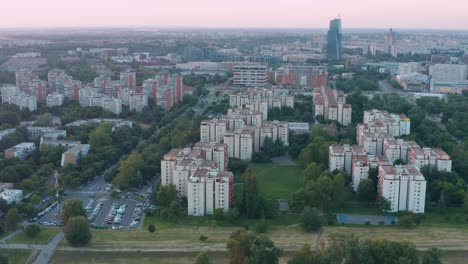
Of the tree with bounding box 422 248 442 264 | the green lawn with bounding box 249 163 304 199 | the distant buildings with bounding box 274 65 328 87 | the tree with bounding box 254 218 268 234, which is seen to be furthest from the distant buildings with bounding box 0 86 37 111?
the tree with bounding box 422 248 442 264

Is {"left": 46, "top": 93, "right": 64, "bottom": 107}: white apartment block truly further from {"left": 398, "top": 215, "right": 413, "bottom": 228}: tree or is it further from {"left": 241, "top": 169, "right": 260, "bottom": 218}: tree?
{"left": 398, "top": 215, "right": 413, "bottom": 228}: tree

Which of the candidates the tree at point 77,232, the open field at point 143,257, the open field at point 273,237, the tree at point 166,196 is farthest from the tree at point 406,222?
the tree at point 77,232

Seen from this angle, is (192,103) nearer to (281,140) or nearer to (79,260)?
(281,140)

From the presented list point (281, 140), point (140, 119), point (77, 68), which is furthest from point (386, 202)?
point (77, 68)

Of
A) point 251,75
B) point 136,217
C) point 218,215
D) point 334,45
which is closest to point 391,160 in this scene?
point 218,215

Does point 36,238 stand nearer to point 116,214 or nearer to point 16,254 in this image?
point 16,254

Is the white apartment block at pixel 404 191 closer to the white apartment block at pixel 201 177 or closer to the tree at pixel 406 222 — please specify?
the tree at pixel 406 222
